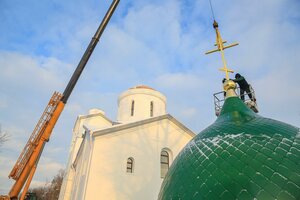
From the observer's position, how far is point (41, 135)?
692 cm

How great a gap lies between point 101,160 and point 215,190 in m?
8.64

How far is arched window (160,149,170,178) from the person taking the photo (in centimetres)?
1195

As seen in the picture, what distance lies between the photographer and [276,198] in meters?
2.59

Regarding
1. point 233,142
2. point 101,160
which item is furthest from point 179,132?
point 233,142

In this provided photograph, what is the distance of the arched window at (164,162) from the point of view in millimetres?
11952

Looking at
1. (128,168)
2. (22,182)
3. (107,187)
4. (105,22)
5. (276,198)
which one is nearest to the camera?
(276,198)

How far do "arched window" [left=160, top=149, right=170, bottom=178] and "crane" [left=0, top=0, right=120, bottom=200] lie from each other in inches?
253

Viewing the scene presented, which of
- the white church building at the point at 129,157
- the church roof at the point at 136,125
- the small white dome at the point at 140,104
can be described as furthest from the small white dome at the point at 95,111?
the church roof at the point at 136,125

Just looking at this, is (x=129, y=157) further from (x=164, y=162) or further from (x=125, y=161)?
(x=164, y=162)

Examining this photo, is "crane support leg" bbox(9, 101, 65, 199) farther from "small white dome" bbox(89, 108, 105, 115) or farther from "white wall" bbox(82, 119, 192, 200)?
"small white dome" bbox(89, 108, 105, 115)

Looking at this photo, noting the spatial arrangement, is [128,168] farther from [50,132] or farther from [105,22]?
[105,22]

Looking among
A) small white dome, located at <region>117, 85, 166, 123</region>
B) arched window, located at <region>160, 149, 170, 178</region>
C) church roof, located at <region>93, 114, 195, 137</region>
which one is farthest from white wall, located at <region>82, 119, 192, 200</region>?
small white dome, located at <region>117, 85, 166, 123</region>

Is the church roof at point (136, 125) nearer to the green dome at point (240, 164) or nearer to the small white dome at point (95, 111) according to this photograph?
the green dome at point (240, 164)

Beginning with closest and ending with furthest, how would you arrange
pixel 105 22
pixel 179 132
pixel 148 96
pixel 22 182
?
pixel 22 182, pixel 105 22, pixel 179 132, pixel 148 96
